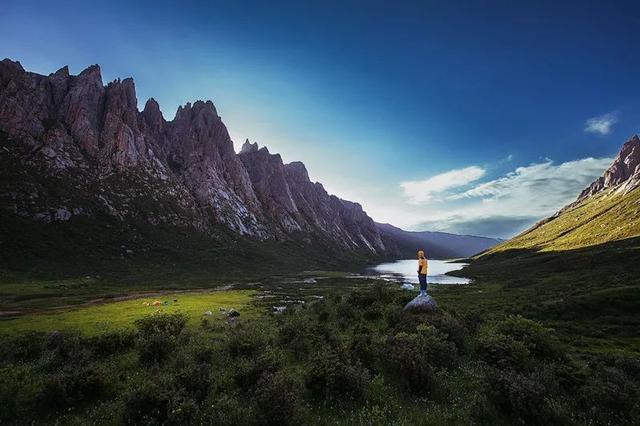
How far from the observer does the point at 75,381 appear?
15.5 meters

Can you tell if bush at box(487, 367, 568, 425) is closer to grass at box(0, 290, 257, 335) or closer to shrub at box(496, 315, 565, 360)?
shrub at box(496, 315, 565, 360)

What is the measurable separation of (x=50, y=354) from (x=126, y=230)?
125 m

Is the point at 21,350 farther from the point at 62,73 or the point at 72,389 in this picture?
the point at 62,73

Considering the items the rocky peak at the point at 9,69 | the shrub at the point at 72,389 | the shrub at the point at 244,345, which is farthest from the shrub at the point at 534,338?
the rocky peak at the point at 9,69

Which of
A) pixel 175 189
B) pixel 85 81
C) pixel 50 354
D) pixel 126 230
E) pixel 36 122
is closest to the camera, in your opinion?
pixel 50 354

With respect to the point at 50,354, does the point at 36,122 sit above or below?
above

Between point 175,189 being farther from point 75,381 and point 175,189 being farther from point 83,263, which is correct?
point 75,381

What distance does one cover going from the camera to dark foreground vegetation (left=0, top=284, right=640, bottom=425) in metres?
13.5

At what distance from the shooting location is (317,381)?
16.5 metres

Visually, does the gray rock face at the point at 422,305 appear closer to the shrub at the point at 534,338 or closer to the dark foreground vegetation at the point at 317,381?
the dark foreground vegetation at the point at 317,381

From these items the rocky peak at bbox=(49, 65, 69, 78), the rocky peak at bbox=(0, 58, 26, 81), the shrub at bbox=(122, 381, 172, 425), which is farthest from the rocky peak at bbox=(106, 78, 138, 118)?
the shrub at bbox=(122, 381, 172, 425)

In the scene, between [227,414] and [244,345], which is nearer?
[227,414]

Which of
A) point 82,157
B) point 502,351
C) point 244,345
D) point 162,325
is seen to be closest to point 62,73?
point 82,157

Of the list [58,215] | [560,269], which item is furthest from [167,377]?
[58,215]
